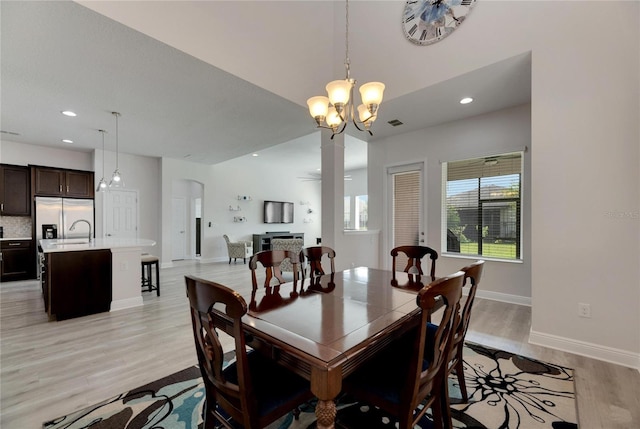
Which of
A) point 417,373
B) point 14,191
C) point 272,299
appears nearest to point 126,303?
point 272,299

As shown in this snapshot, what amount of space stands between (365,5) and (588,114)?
2972 millimetres

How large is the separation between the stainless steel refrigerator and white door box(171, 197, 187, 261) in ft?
8.21

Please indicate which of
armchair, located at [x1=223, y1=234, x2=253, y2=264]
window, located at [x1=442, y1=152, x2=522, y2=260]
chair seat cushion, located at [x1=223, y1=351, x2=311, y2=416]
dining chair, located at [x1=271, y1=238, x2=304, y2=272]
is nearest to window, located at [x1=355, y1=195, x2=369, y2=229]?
armchair, located at [x1=223, y1=234, x2=253, y2=264]

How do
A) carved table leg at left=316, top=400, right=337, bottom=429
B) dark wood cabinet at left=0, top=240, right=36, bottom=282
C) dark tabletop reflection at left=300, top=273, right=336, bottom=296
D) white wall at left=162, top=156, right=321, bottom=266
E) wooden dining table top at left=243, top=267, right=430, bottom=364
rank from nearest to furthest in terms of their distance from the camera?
carved table leg at left=316, top=400, right=337, bottom=429
wooden dining table top at left=243, top=267, right=430, bottom=364
dark tabletop reflection at left=300, top=273, right=336, bottom=296
dark wood cabinet at left=0, top=240, right=36, bottom=282
white wall at left=162, top=156, right=321, bottom=266

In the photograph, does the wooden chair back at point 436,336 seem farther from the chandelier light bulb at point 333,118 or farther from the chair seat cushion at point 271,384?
the chandelier light bulb at point 333,118

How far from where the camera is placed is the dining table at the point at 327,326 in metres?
1.03

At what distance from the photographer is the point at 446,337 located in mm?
1364

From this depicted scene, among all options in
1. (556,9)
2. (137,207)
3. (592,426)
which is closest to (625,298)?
(592,426)

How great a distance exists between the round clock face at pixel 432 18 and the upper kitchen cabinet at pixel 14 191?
25.3 feet

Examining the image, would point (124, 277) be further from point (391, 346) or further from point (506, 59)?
point (506, 59)

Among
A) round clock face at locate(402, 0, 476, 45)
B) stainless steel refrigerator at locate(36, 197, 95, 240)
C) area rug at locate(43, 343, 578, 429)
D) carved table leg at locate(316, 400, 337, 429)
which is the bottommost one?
area rug at locate(43, 343, 578, 429)

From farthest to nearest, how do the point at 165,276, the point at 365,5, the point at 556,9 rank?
the point at 165,276 < the point at 365,5 < the point at 556,9

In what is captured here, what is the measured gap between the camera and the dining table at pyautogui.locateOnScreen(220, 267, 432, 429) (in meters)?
1.03

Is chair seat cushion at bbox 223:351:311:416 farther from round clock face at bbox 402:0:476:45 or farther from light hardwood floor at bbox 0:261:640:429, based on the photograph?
round clock face at bbox 402:0:476:45
